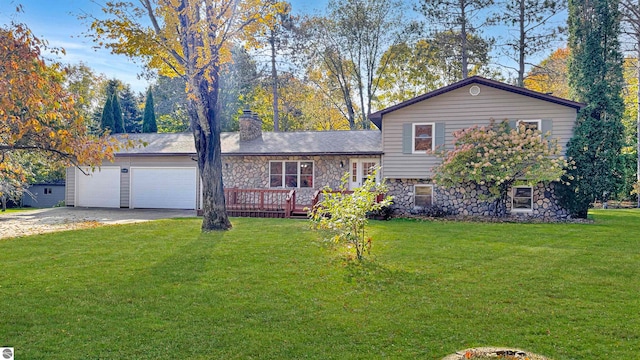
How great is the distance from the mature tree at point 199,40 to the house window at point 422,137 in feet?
20.8

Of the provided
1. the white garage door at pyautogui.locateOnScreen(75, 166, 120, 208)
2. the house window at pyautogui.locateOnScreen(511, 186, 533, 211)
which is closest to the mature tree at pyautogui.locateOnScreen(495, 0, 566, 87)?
the house window at pyautogui.locateOnScreen(511, 186, 533, 211)

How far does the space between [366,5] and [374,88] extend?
516 centimetres

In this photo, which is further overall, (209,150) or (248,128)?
(248,128)

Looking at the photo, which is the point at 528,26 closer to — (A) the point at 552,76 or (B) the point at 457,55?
(A) the point at 552,76

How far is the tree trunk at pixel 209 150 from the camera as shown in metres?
10.3

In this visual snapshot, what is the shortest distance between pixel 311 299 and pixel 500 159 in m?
9.66

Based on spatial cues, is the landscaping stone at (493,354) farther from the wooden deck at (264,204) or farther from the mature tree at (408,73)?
the mature tree at (408,73)

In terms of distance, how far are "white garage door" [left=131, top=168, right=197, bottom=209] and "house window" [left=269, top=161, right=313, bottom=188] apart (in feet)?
11.0

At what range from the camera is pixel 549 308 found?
15.0ft

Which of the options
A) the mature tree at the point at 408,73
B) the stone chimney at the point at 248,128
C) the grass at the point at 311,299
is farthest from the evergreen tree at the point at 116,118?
the grass at the point at 311,299

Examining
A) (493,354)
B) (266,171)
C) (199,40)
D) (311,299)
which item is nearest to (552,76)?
(266,171)

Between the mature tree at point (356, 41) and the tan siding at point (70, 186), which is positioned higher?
the mature tree at point (356, 41)

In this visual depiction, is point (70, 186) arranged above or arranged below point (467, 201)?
above

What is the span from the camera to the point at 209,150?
10.6 m
